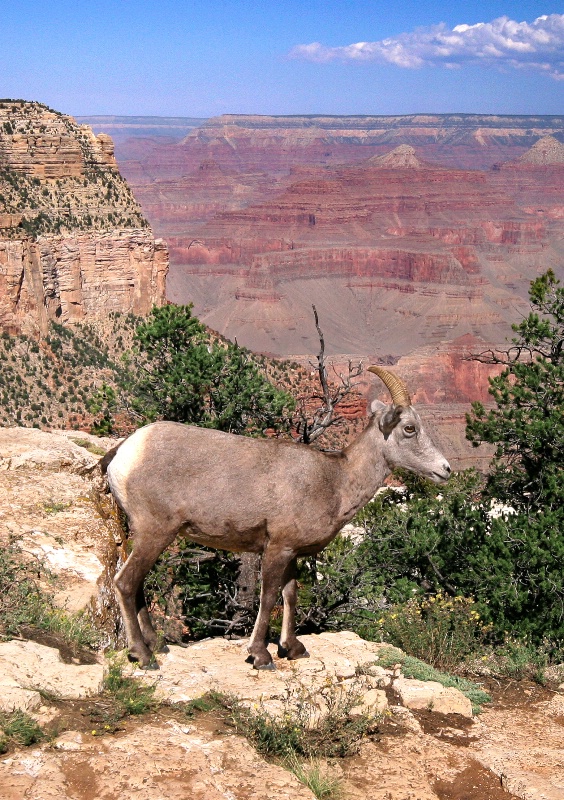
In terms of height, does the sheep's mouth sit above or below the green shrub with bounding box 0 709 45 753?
above

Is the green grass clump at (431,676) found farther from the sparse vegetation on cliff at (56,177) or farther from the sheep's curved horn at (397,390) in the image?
the sparse vegetation on cliff at (56,177)

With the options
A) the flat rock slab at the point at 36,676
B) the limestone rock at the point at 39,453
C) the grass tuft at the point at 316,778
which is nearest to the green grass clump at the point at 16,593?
the flat rock slab at the point at 36,676

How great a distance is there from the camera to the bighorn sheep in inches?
293

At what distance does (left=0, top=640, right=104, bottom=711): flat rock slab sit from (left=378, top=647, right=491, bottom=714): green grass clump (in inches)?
108

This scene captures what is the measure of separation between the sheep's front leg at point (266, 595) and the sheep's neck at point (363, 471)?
0.75m

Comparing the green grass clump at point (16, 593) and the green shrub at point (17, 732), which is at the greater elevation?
the green shrub at point (17, 732)

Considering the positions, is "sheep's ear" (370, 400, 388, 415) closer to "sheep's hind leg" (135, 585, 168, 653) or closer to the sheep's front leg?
the sheep's front leg

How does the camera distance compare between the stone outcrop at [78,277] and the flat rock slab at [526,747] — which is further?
the stone outcrop at [78,277]

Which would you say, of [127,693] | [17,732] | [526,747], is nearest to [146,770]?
[17,732]

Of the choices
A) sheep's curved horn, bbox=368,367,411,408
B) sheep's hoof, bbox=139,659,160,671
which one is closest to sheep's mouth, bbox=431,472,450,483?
sheep's curved horn, bbox=368,367,411,408

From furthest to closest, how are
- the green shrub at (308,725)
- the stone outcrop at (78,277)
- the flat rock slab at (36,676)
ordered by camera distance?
the stone outcrop at (78,277) → the green shrub at (308,725) → the flat rock slab at (36,676)

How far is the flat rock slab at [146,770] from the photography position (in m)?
5.36

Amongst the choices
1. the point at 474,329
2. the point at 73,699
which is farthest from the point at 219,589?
the point at 474,329

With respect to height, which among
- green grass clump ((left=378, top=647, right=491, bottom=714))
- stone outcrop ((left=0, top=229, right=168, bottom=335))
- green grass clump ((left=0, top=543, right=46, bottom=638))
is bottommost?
stone outcrop ((left=0, top=229, right=168, bottom=335))
